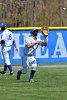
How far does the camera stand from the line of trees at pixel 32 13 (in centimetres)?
4675

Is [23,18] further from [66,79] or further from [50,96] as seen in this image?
[50,96]

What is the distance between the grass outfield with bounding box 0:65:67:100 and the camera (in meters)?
13.2

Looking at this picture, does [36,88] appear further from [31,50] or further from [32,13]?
[32,13]

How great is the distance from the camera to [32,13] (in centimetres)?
4778

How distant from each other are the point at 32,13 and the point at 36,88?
33.1 metres

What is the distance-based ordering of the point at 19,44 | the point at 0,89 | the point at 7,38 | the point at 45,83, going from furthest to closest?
the point at 19,44, the point at 7,38, the point at 45,83, the point at 0,89

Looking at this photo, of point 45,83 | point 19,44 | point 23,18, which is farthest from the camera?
point 23,18

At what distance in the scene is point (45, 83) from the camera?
16.3 meters

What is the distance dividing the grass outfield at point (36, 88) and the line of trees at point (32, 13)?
27919 mm

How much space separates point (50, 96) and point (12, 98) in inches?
38.4

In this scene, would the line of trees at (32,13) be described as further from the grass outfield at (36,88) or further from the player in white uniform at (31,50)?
the player in white uniform at (31,50)

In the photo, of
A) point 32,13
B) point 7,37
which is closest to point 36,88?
point 7,37

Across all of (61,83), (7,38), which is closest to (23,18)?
(7,38)

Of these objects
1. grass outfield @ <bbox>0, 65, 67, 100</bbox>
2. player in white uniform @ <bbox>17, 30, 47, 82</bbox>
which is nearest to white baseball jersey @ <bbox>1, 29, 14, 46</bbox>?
grass outfield @ <bbox>0, 65, 67, 100</bbox>
